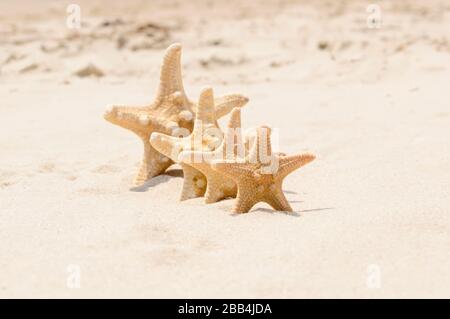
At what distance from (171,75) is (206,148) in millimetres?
739

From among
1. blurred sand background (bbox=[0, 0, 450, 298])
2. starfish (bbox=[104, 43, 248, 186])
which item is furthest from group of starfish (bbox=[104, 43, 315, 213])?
blurred sand background (bbox=[0, 0, 450, 298])

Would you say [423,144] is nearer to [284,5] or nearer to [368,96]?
[368,96]

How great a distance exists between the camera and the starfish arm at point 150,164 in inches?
187

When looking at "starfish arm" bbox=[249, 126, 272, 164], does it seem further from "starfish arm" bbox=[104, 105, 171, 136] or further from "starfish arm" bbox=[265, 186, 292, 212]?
"starfish arm" bbox=[104, 105, 171, 136]

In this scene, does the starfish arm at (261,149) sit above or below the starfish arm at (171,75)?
below

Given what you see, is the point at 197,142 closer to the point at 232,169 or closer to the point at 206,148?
the point at 206,148

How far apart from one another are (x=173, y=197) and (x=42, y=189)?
839 mm

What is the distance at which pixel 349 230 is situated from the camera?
349 cm

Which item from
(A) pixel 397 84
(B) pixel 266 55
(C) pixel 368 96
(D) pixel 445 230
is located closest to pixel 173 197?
(D) pixel 445 230

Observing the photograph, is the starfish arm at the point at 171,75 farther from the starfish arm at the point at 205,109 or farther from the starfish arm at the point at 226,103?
the starfish arm at the point at 205,109

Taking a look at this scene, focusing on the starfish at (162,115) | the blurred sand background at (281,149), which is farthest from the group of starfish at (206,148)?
the blurred sand background at (281,149)

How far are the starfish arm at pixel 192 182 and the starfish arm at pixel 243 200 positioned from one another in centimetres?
53

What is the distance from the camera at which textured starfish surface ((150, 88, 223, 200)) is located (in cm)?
436

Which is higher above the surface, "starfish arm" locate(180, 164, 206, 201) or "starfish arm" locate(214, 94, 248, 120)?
"starfish arm" locate(214, 94, 248, 120)
